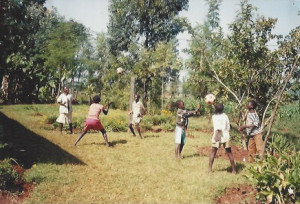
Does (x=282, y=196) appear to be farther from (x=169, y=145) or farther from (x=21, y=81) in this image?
(x=21, y=81)

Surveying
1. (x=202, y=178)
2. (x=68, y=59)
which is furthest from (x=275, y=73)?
(x=68, y=59)

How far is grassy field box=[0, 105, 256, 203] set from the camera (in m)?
6.23

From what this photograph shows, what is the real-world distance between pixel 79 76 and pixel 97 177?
44.9m

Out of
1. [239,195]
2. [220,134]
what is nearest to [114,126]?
[220,134]

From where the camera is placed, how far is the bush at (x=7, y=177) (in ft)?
20.4

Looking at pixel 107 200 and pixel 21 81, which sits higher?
pixel 21 81

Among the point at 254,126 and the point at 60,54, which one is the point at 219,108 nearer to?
the point at 254,126

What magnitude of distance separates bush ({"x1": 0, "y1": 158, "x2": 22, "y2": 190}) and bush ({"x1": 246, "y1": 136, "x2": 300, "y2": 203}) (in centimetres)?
530

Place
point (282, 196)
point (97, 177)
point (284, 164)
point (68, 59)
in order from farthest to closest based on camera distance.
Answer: point (68, 59), point (97, 177), point (284, 164), point (282, 196)

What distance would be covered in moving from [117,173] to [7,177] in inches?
107

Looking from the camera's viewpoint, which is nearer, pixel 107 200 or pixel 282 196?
pixel 282 196

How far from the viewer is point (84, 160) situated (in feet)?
28.5

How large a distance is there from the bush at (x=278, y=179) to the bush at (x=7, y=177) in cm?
530

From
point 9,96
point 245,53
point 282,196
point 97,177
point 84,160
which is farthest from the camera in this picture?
point 9,96
